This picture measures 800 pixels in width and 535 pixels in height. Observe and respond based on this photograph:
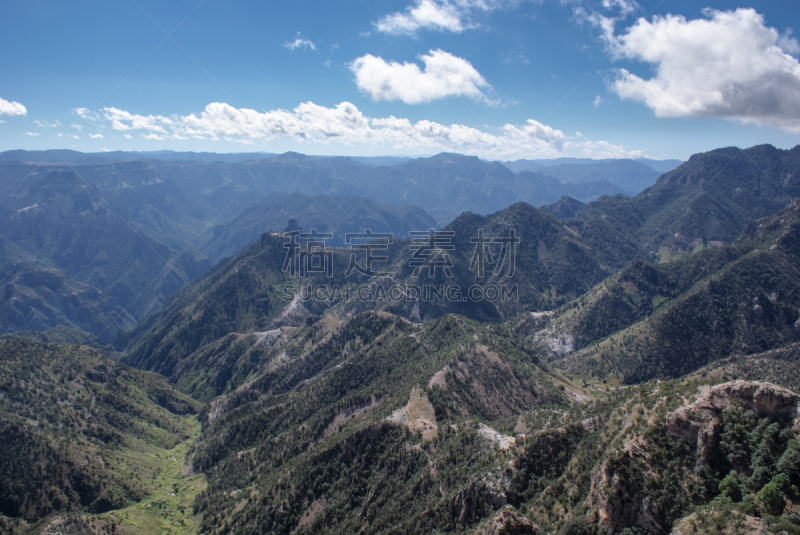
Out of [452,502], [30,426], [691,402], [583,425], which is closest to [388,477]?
[452,502]

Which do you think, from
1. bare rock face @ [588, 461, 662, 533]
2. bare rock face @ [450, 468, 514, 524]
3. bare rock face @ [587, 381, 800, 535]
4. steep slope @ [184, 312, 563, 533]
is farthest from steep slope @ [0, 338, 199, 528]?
bare rock face @ [587, 381, 800, 535]

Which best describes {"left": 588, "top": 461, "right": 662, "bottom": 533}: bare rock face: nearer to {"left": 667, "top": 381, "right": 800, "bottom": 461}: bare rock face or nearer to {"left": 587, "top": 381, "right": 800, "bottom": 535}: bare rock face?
{"left": 587, "top": 381, "right": 800, "bottom": 535}: bare rock face

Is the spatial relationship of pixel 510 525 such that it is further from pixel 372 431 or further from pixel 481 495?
pixel 372 431

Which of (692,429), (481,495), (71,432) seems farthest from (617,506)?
(71,432)

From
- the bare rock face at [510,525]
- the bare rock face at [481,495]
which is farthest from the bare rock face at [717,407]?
the bare rock face at [481,495]

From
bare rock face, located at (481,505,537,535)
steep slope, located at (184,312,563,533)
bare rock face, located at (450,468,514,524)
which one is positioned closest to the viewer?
bare rock face, located at (481,505,537,535)

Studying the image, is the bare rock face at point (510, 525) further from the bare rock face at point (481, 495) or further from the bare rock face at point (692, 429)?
the bare rock face at point (692, 429)

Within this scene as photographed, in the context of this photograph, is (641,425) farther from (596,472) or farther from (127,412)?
(127,412)

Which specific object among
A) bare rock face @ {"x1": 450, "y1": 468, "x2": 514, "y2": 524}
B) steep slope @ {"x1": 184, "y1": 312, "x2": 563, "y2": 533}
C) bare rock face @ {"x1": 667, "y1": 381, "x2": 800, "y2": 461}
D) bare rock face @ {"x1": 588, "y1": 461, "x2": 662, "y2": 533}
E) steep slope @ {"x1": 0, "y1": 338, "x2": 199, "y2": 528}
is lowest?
steep slope @ {"x1": 0, "y1": 338, "x2": 199, "y2": 528}
